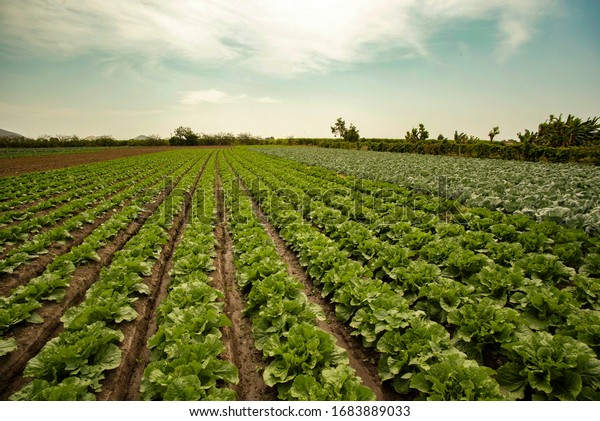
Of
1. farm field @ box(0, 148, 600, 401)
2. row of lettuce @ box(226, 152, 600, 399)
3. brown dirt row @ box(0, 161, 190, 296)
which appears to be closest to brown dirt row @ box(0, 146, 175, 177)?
brown dirt row @ box(0, 161, 190, 296)

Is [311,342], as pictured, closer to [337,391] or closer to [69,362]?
[337,391]

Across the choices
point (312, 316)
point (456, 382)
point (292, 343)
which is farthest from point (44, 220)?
point (456, 382)

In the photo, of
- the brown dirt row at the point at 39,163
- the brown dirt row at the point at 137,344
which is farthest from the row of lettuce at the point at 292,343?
the brown dirt row at the point at 39,163

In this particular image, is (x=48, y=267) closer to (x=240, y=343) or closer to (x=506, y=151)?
(x=240, y=343)

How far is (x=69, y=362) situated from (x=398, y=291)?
5.03m

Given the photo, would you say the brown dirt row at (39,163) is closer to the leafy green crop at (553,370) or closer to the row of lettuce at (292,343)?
the row of lettuce at (292,343)

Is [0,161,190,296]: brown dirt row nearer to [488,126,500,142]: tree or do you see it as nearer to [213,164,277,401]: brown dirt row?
[213,164,277,401]: brown dirt row

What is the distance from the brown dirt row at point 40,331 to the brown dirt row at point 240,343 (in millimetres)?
2764

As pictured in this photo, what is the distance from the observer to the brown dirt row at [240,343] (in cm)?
395

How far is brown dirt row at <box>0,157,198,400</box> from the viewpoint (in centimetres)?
397

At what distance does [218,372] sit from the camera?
3.56 meters

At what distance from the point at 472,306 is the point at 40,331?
702 centimetres

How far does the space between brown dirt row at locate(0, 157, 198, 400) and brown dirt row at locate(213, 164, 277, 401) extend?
9.07 feet
